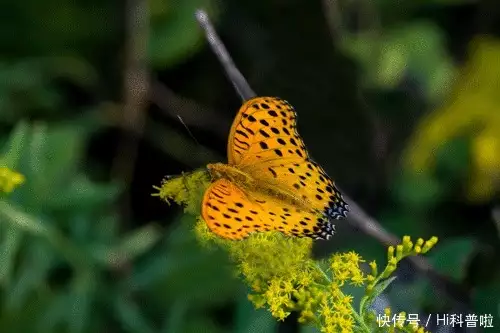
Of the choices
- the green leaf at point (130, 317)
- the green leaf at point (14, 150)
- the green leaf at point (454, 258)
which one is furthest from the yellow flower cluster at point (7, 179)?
the green leaf at point (454, 258)

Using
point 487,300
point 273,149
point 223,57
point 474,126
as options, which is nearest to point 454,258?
point 487,300

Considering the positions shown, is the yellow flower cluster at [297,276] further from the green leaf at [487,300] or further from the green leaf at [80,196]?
the green leaf at [80,196]

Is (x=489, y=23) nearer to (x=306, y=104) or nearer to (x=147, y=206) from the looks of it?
(x=306, y=104)

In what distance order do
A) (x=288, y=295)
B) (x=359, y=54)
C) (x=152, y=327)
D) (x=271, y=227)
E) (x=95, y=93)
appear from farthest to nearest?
(x=95, y=93)
(x=359, y=54)
(x=152, y=327)
(x=288, y=295)
(x=271, y=227)

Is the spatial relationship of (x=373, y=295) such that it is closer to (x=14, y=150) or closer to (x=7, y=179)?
(x=7, y=179)

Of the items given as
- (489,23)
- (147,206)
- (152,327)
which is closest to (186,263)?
(152,327)

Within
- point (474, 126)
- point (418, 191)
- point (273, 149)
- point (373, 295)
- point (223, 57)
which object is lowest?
point (373, 295)

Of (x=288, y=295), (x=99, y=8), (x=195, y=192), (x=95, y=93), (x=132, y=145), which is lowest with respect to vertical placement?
(x=288, y=295)
